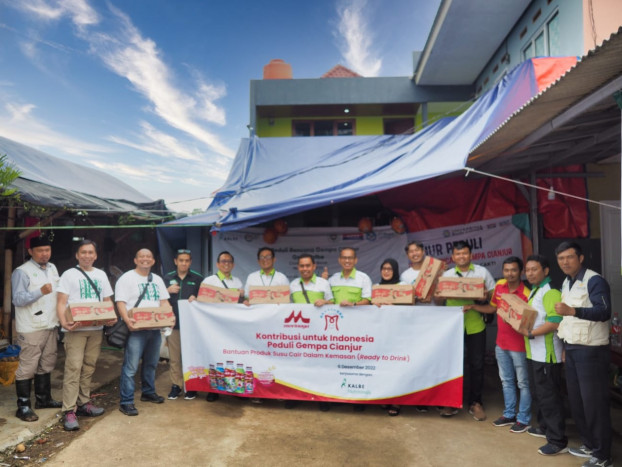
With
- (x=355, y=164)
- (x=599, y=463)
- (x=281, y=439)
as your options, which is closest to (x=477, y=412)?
(x=599, y=463)

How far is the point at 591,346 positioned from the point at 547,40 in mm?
5937

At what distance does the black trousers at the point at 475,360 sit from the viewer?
3695 mm

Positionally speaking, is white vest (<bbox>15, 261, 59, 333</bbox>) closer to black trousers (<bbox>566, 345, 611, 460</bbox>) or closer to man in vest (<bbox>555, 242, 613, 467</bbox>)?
man in vest (<bbox>555, 242, 613, 467</bbox>)

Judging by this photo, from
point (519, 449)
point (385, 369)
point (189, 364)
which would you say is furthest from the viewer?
point (189, 364)

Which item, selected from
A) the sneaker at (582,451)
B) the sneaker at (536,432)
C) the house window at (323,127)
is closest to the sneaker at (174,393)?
the sneaker at (536,432)

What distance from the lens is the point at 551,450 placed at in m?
2.98

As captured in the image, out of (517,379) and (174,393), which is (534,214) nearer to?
(517,379)

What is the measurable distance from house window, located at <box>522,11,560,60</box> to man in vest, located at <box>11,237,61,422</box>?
25.3ft

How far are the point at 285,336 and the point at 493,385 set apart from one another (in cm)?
262

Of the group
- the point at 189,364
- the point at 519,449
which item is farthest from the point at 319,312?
the point at 519,449

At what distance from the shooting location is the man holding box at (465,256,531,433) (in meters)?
3.35

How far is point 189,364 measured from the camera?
407cm

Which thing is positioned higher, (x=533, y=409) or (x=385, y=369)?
(x=385, y=369)

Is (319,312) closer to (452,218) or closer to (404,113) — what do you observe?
(452,218)
